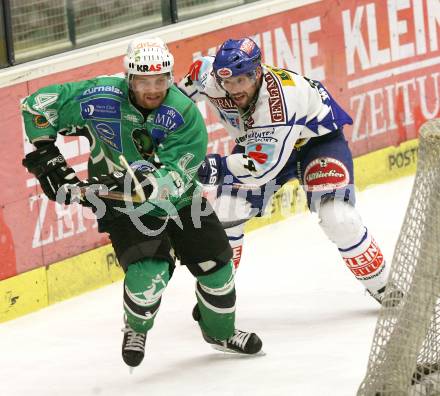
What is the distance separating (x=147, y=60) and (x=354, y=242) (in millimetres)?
1442

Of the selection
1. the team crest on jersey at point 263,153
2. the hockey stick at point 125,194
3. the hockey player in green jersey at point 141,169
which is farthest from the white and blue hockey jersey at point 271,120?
the hockey stick at point 125,194

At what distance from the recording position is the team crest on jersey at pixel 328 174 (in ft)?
21.4

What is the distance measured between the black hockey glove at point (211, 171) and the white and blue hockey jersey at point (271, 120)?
5cm

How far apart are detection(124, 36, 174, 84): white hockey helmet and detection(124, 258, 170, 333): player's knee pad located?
0.70 meters

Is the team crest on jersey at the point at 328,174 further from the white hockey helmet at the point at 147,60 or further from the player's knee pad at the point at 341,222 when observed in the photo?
the white hockey helmet at the point at 147,60

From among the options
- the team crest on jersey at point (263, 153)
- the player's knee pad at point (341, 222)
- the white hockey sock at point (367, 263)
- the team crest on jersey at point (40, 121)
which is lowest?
the white hockey sock at point (367, 263)

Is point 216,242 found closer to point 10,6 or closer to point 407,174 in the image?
point 10,6

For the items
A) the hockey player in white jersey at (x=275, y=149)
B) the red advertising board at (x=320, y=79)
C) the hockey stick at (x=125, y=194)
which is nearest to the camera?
the hockey stick at (x=125, y=194)

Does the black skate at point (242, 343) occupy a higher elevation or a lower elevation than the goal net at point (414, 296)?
lower

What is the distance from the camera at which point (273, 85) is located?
20.7ft

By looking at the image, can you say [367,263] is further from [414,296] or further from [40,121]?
[40,121]

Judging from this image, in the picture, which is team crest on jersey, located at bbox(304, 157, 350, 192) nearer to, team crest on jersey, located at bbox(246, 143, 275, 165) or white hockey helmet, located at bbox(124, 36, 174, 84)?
team crest on jersey, located at bbox(246, 143, 275, 165)

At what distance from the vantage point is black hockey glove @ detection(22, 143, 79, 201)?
5734 mm

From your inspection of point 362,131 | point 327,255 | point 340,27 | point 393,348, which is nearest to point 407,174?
point 362,131
